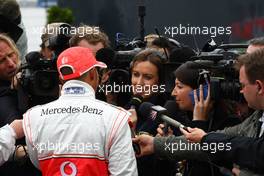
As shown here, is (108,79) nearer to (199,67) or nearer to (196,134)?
(199,67)

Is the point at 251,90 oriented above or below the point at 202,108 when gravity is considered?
above

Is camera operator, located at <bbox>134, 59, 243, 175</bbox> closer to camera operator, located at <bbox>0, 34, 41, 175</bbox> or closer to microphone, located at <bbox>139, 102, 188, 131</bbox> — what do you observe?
microphone, located at <bbox>139, 102, 188, 131</bbox>

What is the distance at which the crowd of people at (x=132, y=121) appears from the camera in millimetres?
3158

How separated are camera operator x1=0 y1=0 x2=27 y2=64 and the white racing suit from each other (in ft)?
5.01

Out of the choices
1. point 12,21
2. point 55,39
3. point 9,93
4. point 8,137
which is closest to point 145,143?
point 8,137

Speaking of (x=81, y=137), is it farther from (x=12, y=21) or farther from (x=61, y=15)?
(x=61, y=15)

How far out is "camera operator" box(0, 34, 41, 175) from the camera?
384 centimetres

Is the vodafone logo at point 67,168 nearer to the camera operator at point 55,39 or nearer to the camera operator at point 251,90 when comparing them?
the camera operator at point 251,90

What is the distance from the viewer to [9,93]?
3973 mm

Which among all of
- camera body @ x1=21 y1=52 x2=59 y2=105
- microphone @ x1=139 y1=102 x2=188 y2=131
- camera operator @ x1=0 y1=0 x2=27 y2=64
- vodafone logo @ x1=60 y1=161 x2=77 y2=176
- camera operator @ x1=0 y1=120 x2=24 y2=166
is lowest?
vodafone logo @ x1=60 y1=161 x2=77 y2=176

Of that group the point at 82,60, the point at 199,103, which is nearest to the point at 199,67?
the point at 199,103

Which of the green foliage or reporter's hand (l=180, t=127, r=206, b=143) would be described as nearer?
reporter's hand (l=180, t=127, r=206, b=143)

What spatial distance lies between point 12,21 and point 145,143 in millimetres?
1798

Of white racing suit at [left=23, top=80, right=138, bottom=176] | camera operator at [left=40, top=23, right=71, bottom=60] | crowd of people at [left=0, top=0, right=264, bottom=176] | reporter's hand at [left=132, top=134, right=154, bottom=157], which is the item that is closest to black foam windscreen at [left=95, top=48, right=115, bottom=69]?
crowd of people at [left=0, top=0, right=264, bottom=176]
